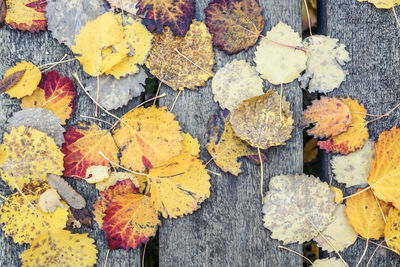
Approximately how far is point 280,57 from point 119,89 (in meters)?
0.53

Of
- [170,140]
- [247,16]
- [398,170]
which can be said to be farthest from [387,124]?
[170,140]

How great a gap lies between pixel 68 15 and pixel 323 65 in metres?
0.83

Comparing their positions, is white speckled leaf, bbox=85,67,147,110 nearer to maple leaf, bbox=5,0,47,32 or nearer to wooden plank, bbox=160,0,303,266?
wooden plank, bbox=160,0,303,266

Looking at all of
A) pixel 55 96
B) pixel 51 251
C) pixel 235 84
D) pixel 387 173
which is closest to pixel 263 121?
pixel 235 84

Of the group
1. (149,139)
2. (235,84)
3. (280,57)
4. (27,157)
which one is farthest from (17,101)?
(280,57)

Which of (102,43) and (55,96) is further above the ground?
(102,43)


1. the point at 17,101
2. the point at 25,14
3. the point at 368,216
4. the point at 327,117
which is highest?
the point at 25,14

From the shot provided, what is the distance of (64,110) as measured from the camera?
4.35ft

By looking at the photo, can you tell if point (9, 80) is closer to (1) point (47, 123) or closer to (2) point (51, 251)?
(1) point (47, 123)

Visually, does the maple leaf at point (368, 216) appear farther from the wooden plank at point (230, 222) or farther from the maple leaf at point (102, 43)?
the maple leaf at point (102, 43)

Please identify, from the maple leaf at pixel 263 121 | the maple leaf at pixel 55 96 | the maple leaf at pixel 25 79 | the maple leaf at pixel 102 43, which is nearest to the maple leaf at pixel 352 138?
the maple leaf at pixel 263 121

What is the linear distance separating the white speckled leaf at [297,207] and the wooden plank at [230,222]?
30 mm

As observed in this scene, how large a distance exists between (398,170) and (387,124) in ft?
0.51

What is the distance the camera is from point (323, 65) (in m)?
1.32
